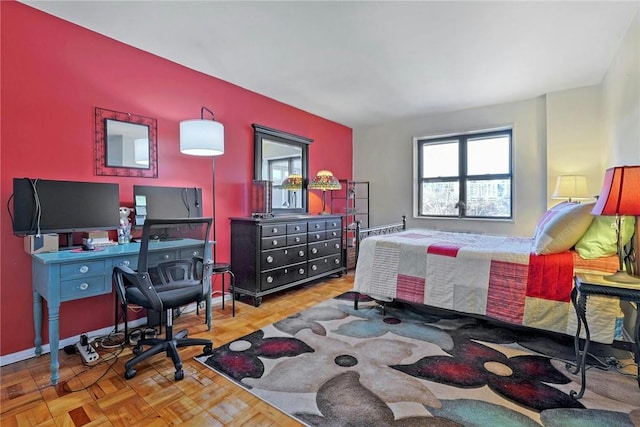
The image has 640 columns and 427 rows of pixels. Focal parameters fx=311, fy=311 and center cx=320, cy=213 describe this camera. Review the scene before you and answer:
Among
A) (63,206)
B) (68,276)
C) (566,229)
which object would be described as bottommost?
(68,276)

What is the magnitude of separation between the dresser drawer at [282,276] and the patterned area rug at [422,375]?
2.13 feet

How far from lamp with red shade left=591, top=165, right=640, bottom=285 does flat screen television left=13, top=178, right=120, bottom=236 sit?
336cm

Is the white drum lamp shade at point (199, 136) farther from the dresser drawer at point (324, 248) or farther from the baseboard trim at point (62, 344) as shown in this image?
the dresser drawer at point (324, 248)

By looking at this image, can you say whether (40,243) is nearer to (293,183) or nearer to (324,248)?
(293,183)

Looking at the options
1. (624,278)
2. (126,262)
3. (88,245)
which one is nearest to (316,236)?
(126,262)

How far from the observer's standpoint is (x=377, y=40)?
2639 mm

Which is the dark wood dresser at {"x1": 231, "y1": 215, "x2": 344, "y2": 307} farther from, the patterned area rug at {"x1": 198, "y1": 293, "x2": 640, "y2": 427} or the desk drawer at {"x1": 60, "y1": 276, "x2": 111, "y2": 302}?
the desk drawer at {"x1": 60, "y1": 276, "x2": 111, "y2": 302}

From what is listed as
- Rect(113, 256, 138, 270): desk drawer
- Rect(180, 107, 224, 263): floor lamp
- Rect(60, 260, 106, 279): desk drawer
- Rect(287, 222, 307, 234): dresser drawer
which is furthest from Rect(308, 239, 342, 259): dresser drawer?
Rect(60, 260, 106, 279): desk drawer

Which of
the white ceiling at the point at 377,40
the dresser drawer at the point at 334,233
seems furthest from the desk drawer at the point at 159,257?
the dresser drawer at the point at 334,233

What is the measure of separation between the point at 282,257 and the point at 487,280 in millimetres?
2063

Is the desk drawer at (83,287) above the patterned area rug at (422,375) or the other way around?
above

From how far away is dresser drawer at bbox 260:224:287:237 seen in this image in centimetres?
332

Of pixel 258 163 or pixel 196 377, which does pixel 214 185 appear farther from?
pixel 196 377

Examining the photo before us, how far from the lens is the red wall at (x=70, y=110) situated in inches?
85.2
